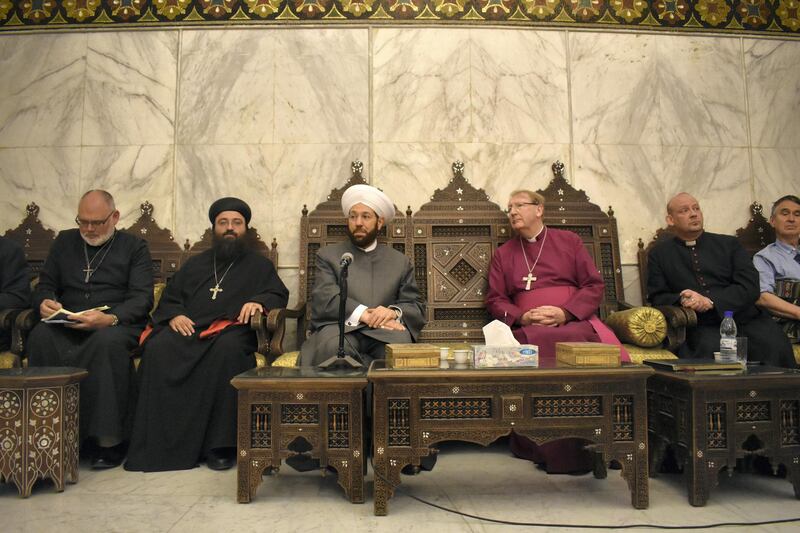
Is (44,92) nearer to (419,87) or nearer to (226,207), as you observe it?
(226,207)

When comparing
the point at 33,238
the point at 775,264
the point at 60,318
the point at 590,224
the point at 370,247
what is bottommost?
the point at 60,318

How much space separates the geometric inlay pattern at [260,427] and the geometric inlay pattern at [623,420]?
66.6 inches

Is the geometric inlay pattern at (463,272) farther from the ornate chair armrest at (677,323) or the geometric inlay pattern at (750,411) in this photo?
the geometric inlay pattern at (750,411)

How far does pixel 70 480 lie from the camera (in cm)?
322

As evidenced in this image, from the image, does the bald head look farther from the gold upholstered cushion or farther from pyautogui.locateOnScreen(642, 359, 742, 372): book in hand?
→ pyautogui.locateOnScreen(642, 359, 742, 372): book in hand

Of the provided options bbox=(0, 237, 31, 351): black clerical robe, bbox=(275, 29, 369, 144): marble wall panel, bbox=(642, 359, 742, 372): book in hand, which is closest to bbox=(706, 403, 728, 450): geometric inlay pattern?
bbox=(642, 359, 742, 372): book in hand

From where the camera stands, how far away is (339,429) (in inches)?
112

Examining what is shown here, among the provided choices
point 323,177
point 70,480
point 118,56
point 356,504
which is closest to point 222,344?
point 70,480

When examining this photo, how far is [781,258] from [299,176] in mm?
4154

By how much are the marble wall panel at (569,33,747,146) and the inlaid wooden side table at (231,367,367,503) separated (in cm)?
368

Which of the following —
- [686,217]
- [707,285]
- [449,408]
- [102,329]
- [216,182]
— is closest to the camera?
→ [449,408]

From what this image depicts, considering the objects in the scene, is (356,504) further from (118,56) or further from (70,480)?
(118,56)

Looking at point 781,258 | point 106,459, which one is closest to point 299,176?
point 106,459

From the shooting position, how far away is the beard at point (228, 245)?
4535 mm
